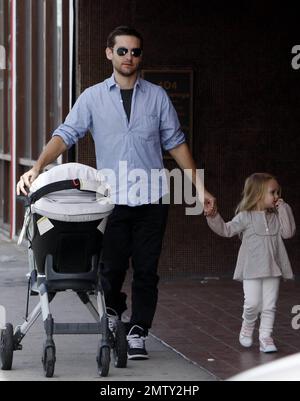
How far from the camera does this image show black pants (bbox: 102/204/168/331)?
7.79m

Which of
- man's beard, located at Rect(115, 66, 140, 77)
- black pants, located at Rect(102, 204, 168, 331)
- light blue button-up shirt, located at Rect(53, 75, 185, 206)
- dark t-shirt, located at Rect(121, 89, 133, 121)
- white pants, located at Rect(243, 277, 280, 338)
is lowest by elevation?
white pants, located at Rect(243, 277, 280, 338)

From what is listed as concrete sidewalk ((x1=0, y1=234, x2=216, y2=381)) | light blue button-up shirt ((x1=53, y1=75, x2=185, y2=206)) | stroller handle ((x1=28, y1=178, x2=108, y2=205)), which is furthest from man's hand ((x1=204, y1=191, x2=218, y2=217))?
concrete sidewalk ((x1=0, y1=234, x2=216, y2=381))

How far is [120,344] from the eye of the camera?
7.36m

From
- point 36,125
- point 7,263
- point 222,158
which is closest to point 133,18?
point 222,158

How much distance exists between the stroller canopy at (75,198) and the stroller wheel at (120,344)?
0.72 metres

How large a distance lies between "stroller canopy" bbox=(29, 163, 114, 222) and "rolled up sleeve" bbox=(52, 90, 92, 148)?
46cm

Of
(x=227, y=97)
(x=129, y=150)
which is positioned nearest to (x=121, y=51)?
(x=129, y=150)

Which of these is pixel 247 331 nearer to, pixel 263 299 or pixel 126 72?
pixel 263 299

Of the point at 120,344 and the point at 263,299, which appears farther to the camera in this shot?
the point at 263,299

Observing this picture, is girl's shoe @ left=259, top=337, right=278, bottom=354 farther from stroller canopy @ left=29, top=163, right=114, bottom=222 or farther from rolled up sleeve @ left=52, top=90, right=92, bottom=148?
rolled up sleeve @ left=52, top=90, right=92, bottom=148

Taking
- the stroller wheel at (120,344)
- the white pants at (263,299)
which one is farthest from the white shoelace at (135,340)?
the white pants at (263,299)

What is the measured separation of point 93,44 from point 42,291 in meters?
4.81

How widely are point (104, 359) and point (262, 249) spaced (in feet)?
5.34

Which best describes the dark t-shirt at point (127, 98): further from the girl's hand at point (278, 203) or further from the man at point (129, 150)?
the girl's hand at point (278, 203)
